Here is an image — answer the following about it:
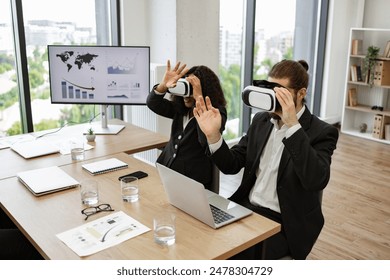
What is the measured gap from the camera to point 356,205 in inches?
139

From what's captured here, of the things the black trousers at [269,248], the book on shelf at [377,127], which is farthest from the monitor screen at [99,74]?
the book on shelf at [377,127]

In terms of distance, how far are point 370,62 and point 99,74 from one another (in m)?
3.72

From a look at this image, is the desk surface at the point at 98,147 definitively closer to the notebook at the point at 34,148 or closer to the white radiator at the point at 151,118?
the notebook at the point at 34,148

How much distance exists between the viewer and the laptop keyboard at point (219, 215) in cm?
163

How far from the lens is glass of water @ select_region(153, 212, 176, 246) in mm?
1472

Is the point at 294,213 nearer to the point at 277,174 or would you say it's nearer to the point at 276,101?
the point at 277,174

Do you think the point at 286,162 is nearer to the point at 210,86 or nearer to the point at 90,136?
the point at 210,86

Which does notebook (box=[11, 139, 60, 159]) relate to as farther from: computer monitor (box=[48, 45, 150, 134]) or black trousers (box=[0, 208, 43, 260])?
black trousers (box=[0, 208, 43, 260])

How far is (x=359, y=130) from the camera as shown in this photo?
583cm

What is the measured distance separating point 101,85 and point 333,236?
1.90 meters

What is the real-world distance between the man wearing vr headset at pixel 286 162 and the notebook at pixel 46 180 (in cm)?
69

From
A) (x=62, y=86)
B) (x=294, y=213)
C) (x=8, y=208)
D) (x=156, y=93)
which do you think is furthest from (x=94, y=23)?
(x=294, y=213)

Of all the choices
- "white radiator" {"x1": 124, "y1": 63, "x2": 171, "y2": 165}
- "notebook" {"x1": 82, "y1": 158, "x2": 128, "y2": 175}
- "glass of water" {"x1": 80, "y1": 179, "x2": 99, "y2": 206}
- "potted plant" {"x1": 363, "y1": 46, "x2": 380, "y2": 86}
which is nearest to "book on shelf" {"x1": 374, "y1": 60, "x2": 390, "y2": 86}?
"potted plant" {"x1": 363, "y1": 46, "x2": 380, "y2": 86}

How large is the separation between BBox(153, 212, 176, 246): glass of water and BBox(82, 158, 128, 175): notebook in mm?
742
